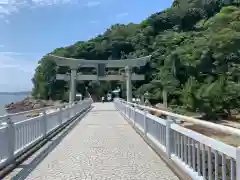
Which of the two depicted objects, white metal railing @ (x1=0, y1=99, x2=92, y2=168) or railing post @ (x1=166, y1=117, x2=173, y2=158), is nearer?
white metal railing @ (x1=0, y1=99, x2=92, y2=168)

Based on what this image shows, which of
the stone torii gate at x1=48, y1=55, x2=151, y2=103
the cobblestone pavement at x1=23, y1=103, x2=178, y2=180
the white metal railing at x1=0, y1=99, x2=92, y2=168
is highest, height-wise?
the stone torii gate at x1=48, y1=55, x2=151, y2=103

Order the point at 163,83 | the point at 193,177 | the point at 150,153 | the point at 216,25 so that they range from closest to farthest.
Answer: the point at 193,177, the point at 150,153, the point at 216,25, the point at 163,83

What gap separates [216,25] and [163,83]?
11040 mm

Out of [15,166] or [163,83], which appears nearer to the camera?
[15,166]

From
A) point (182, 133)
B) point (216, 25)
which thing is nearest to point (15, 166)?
point (182, 133)

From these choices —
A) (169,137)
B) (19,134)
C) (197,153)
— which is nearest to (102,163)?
(169,137)

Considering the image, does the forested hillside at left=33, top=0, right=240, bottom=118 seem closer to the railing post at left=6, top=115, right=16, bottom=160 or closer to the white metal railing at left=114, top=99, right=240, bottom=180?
the white metal railing at left=114, top=99, right=240, bottom=180

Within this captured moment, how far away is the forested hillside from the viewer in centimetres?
3669

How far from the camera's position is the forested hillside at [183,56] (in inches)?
1444

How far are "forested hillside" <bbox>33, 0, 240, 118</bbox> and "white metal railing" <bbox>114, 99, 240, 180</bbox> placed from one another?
2825cm

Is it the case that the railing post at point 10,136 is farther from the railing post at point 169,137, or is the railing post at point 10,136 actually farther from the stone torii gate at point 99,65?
the stone torii gate at point 99,65

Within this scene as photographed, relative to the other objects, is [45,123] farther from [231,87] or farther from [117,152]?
[231,87]

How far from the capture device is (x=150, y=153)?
29.6 feet

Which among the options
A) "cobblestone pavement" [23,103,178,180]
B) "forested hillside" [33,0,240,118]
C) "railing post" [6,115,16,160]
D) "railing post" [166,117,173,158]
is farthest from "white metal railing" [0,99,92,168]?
"forested hillside" [33,0,240,118]
